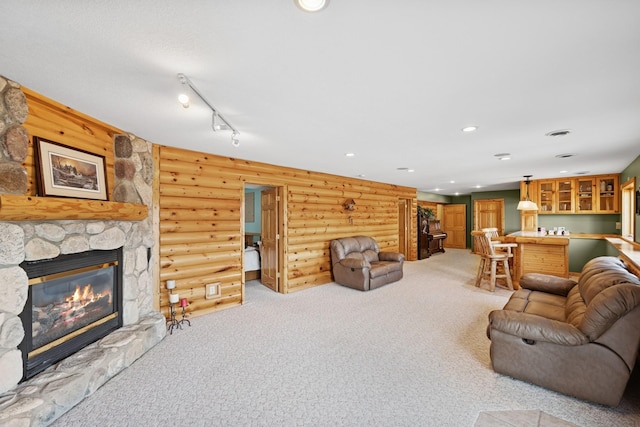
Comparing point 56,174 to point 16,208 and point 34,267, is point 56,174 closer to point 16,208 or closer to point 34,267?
point 16,208

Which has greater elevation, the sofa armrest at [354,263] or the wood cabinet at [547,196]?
the wood cabinet at [547,196]

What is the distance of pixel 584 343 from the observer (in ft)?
6.73

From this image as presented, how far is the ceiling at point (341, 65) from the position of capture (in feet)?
4.05

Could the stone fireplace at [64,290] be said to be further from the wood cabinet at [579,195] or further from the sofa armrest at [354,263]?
the wood cabinet at [579,195]

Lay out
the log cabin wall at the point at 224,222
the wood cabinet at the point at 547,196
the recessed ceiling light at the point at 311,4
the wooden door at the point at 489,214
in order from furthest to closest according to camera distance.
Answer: the wooden door at the point at 489,214 → the wood cabinet at the point at 547,196 → the log cabin wall at the point at 224,222 → the recessed ceiling light at the point at 311,4

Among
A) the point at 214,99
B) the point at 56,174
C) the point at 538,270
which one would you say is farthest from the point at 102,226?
the point at 538,270

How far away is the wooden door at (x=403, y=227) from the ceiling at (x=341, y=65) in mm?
5419

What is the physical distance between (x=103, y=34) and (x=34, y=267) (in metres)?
1.90

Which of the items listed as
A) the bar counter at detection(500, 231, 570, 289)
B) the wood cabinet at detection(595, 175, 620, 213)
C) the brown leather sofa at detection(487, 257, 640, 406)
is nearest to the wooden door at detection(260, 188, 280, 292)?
the brown leather sofa at detection(487, 257, 640, 406)

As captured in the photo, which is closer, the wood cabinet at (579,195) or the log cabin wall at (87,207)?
the log cabin wall at (87,207)

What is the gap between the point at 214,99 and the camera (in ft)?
7.00

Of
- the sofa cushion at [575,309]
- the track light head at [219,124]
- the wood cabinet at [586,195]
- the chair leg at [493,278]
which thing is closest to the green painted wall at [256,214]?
the track light head at [219,124]

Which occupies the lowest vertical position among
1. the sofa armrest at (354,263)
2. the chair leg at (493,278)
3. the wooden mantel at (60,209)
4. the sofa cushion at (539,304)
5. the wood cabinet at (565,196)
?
the chair leg at (493,278)

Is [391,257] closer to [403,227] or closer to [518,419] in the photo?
[403,227]
